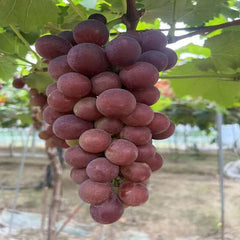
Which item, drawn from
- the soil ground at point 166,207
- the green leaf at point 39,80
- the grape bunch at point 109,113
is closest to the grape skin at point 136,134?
the grape bunch at point 109,113

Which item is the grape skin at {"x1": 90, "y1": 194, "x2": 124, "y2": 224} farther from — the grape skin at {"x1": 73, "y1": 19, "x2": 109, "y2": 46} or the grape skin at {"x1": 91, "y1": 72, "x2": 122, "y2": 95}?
the grape skin at {"x1": 73, "y1": 19, "x2": 109, "y2": 46}

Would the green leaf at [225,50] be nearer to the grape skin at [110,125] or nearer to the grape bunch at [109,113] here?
the grape bunch at [109,113]

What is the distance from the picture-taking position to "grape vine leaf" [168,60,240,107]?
1320 mm

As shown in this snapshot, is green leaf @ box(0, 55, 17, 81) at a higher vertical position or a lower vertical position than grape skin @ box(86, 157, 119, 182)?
higher

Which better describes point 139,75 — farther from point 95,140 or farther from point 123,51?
point 95,140

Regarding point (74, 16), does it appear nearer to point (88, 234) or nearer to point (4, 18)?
point (4, 18)

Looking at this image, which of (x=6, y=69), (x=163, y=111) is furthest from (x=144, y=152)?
(x=163, y=111)

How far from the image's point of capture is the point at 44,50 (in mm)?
760

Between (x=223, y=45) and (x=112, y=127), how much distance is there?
64cm

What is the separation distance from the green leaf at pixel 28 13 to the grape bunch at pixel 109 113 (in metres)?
0.20

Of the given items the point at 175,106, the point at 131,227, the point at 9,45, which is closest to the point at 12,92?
the point at 175,106

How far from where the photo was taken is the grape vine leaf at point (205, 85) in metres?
1.32

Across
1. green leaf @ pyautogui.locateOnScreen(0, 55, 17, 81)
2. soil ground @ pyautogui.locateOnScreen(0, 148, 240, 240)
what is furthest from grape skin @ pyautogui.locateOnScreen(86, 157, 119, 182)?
soil ground @ pyautogui.locateOnScreen(0, 148, 240, 240)

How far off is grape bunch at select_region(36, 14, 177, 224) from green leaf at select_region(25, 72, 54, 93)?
40 centimetres
